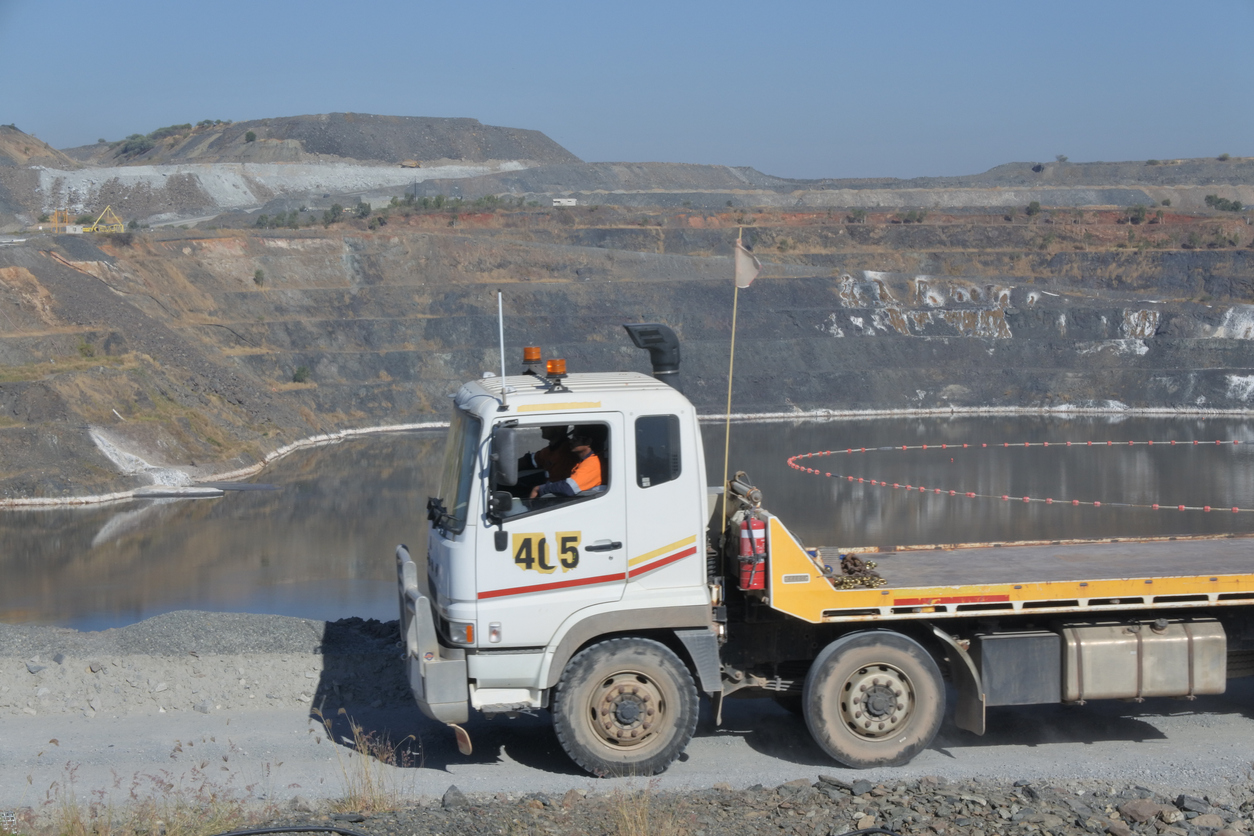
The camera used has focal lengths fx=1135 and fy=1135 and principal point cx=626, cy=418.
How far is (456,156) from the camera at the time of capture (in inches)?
5108

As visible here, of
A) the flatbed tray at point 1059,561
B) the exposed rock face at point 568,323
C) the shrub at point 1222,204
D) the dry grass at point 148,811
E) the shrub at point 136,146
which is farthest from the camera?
the shrub at point 136,146

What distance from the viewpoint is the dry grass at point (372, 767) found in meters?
7.91

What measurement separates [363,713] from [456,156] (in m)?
125

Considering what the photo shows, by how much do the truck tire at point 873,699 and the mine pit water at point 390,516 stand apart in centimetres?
895

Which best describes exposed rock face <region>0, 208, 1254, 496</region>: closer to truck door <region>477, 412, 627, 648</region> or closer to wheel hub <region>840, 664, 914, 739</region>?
truck door <region>477, 412, 627, 648</region>

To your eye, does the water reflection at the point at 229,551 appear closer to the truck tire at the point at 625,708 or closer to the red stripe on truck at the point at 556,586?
the truck tire at the point at 625,708

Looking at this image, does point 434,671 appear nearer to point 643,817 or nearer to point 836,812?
point 643,817

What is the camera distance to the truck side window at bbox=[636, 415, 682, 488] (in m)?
8.31

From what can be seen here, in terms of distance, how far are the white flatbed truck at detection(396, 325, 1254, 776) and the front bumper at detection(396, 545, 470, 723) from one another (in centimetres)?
2

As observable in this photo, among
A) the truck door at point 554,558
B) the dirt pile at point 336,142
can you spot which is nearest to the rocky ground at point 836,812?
the truck door at point 554,558

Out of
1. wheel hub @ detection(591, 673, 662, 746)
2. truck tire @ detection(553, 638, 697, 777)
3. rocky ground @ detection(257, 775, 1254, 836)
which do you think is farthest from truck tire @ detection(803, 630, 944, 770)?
wheel hub @ detection(591, 673, 662, 746)

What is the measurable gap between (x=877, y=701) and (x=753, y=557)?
1.48 m

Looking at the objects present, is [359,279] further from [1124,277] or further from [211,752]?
[211,752]

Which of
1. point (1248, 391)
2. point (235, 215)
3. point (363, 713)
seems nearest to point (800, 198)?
point (235, 215)
